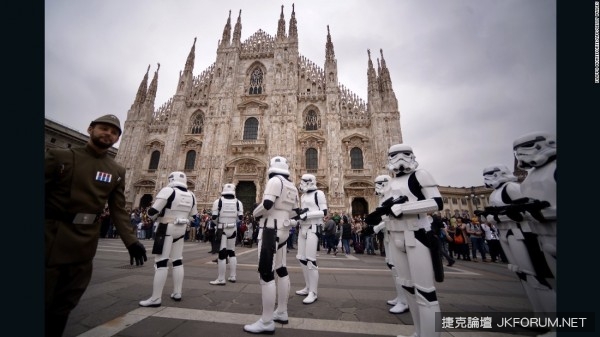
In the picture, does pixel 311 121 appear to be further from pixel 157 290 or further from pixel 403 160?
pixel 157 290

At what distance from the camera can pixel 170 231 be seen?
3461 millimetres

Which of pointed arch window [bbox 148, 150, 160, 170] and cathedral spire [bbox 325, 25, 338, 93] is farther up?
cathedral spire [bbox 325, 25, 338, 93]

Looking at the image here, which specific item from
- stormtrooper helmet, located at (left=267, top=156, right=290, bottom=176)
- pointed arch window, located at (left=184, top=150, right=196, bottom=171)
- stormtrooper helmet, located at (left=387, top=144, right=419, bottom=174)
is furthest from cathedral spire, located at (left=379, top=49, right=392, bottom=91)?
stormtrooper helmet, located at (left=267, top=156, right=290, bottom=176)

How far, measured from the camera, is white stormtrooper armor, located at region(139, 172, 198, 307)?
3.27 meters

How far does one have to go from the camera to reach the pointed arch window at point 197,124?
74.6 ft

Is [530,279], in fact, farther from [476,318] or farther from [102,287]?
[102,287]

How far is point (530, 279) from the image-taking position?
2594mm

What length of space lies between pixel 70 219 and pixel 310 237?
128 inches

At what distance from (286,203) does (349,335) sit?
1589 mm

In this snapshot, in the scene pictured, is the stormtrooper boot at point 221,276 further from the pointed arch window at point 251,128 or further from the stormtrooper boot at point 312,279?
the pointed arch window at point 251,128

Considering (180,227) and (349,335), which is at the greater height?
(180,227)

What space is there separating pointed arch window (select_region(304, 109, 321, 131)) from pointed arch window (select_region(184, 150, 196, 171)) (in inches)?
452

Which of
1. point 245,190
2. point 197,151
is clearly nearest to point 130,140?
point 197,151

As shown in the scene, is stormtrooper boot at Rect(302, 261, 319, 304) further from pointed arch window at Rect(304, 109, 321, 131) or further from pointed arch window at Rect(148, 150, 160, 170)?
pointed arch window at Rect(148, 150, 160, 170)
